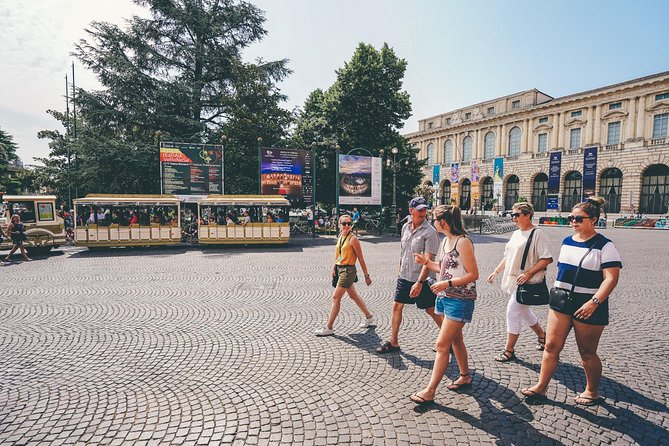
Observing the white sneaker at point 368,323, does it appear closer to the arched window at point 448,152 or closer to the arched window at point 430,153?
the arched window at point 448,152

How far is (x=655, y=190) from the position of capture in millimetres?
42562

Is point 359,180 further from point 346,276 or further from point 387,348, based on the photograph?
point 387,348

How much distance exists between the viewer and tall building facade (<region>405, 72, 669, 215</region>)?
42.6 meters

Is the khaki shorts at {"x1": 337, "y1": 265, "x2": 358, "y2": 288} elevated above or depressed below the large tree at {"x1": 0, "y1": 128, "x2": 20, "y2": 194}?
below

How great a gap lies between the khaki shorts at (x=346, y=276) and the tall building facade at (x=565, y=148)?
40.0m


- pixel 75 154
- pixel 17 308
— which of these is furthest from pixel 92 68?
pixel 17 308

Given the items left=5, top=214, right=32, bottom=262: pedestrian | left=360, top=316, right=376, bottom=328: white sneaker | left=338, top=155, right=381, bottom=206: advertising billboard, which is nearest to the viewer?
left=360, top=316, right=376, bottom=328: white sneaker

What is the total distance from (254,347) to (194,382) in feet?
3.39

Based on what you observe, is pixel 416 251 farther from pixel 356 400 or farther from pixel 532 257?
pixel 356 400

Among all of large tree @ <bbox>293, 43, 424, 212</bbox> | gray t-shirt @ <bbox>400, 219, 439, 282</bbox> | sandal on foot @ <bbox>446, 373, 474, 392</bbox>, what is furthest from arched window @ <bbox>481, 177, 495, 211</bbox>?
sandal on foot @ <bbox>446, 373, 474, 392</bbox>

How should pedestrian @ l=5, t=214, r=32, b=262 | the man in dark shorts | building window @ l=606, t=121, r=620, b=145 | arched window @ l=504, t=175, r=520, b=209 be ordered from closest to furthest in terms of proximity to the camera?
the man in dark shorts → pedestrian @ l=5, t=214, r=32, b=262 → building window @ l=606, t=121, r=620, b=145 → arched window @ l=504, t=175, r=520, b=209

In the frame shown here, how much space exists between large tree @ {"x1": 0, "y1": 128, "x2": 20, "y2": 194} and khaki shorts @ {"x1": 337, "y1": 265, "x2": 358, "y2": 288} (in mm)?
50733

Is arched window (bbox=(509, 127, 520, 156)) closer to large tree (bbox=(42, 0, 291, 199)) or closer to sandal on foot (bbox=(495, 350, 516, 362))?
large tree (bbox=(42, 0, 291, 199))

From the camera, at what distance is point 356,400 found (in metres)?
3.46
